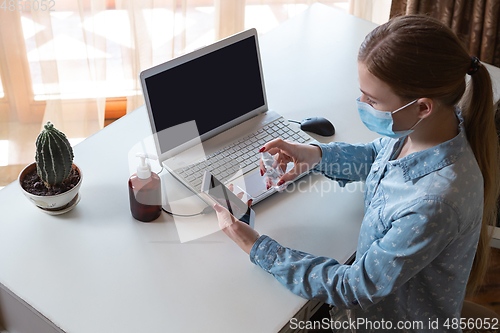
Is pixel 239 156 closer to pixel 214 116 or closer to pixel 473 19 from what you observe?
pixel 214 116

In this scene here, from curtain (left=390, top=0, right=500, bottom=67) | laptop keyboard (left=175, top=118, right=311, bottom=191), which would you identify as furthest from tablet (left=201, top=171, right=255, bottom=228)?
curtain (left=390, top=0, right=500, bottom=67)

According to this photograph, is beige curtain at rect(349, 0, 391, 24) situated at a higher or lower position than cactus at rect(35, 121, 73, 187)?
lower

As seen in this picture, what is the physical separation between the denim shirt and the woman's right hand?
17 centimetres

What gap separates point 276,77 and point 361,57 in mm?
688

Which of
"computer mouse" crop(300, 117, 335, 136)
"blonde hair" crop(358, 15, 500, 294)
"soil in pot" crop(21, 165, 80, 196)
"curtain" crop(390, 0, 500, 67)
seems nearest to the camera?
"blonde hair" crop(358, 15, 500, 294)

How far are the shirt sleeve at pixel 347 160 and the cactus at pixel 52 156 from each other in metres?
0.60

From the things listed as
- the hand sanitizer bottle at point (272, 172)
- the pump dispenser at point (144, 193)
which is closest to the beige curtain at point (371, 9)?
the hand sanitizer bottle at point (272, 172)

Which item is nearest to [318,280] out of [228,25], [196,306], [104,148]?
[196,306]

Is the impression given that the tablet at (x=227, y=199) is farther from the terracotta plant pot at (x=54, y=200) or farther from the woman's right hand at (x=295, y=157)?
the terracotta plant pot at (x=54, y=200)

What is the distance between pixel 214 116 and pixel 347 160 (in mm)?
366

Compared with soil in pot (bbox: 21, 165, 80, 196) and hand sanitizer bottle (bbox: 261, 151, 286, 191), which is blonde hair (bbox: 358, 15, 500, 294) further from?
soil in pot (bbox: 21, 165, 80, 196)

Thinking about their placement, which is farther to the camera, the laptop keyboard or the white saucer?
the laptop keyboard

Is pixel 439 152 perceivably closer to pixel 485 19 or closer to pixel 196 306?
pixel 196 306

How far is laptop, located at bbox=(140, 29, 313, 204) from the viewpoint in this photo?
3.72ft
